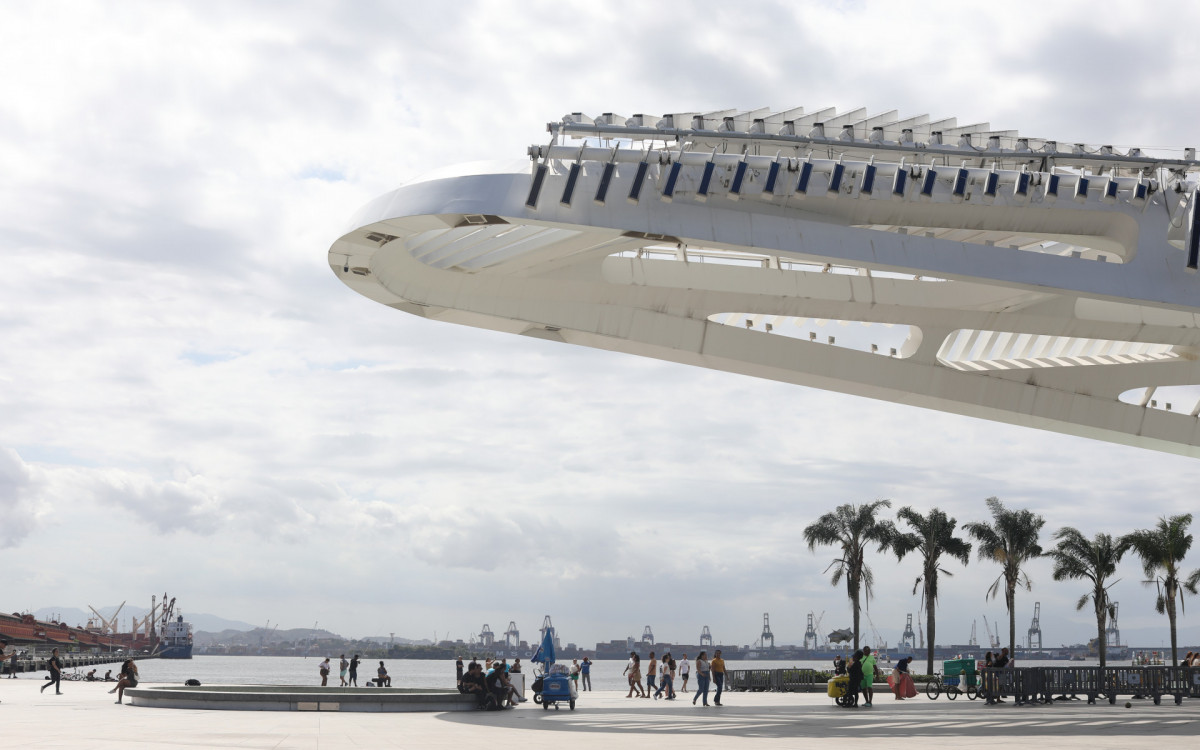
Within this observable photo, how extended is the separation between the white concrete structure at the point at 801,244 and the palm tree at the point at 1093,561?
1727cm

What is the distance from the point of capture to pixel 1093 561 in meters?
44.1

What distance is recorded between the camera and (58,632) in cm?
13225

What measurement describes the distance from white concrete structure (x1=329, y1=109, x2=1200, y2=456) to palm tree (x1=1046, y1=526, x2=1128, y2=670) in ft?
56.7

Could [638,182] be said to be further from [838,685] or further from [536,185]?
[838,685]

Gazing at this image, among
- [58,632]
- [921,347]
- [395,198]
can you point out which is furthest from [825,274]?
[58,632]

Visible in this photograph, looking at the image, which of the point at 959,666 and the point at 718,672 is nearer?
the point at 718,672

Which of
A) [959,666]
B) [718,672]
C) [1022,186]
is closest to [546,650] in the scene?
[718,672]

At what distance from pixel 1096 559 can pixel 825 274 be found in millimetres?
25248

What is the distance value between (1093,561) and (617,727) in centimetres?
3230

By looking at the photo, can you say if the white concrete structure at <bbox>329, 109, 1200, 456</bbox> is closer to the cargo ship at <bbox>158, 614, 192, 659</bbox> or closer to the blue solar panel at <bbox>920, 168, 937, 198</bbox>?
the blue solar panel at <bbox>920, 168, 937, 198</bbox>

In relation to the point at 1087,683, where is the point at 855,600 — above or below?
above

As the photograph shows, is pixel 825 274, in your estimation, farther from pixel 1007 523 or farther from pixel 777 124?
pixel 1007 523

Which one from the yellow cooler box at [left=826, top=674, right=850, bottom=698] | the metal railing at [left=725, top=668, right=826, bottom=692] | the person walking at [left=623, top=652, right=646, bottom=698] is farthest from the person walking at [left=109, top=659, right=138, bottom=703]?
the metal railing at [left=725, top=668, right=826, bottom=692]

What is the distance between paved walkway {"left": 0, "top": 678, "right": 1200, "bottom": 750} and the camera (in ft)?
48.1
